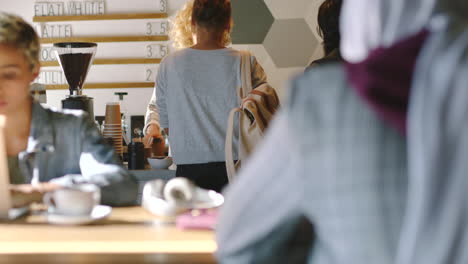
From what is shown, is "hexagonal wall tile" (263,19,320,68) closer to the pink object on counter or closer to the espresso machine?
the espresso machine

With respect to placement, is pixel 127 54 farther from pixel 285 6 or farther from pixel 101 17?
pixel 285 6

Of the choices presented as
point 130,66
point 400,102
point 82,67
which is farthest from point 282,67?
point 400,102

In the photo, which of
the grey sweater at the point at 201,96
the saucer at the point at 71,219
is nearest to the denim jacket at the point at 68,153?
the saucer at the point at 71,219

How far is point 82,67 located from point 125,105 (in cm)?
229

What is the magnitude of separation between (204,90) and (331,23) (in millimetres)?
596

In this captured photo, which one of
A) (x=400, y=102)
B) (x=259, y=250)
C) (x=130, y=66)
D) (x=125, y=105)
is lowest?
(x=125, y=105)

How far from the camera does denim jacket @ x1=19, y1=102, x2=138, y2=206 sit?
159cm

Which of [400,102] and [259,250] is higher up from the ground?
[400,102]

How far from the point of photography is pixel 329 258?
86 centimetres

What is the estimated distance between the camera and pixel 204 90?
2.43m

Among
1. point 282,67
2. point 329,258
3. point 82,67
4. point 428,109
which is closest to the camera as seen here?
point 428,109

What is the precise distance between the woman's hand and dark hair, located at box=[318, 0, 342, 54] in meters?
1.17

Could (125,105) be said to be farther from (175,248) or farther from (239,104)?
(175,248)

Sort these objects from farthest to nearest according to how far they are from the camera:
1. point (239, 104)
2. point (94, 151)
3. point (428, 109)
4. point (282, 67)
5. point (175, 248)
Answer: point (282, 67) < point (239, 104) < point (94, 151) < point (175, 248) < point (428, 109)
